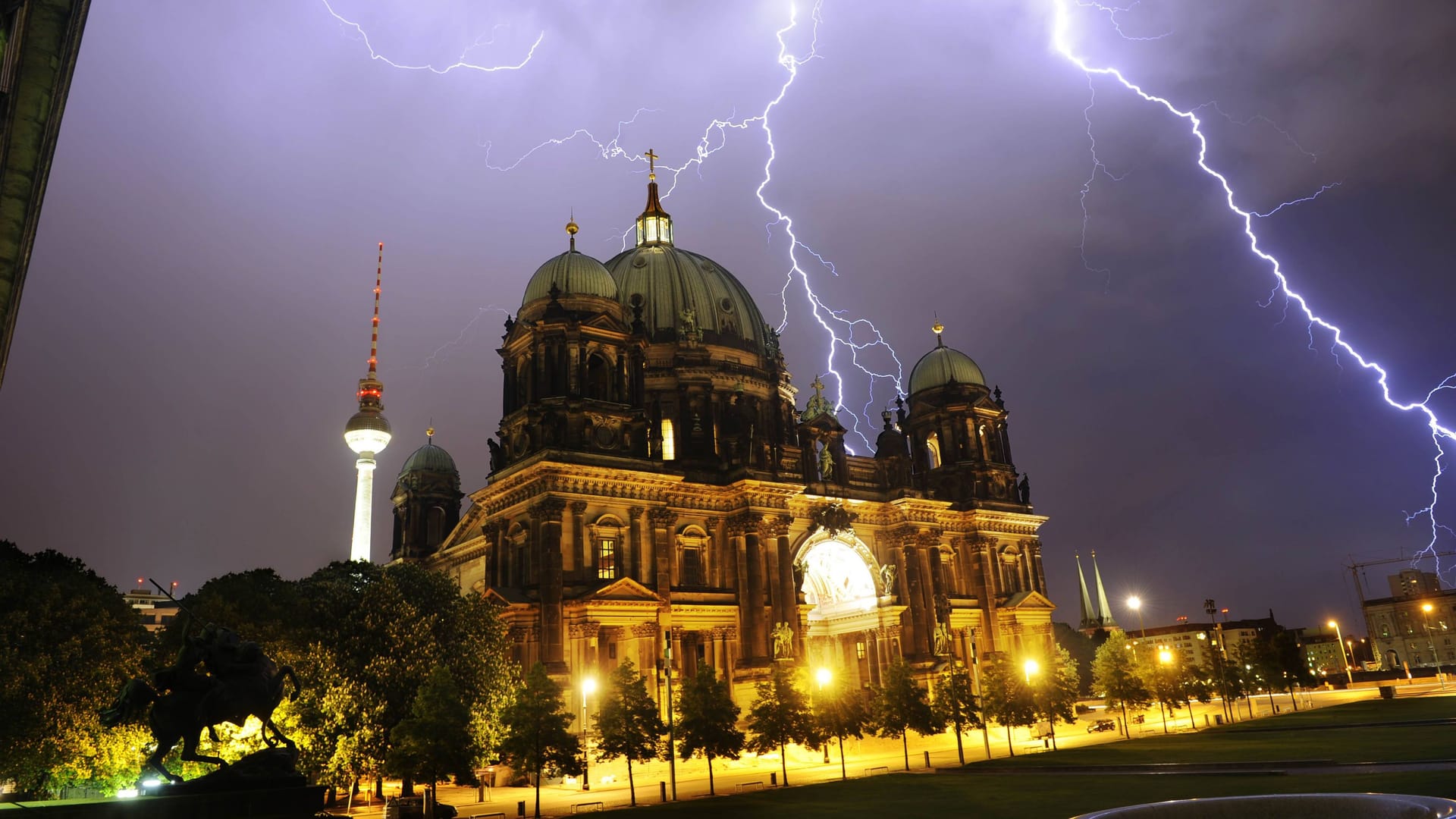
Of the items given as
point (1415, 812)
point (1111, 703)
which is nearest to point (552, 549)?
point (1111, 703)

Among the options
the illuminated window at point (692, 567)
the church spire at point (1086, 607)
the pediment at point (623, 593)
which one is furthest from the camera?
the church spire at point (1086, 607)

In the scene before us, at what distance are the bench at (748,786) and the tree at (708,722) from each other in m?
1.23

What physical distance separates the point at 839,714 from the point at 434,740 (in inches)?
832

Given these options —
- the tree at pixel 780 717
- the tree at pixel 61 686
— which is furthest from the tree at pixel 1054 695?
the tree at pixel 61 686

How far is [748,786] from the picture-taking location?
42156mm

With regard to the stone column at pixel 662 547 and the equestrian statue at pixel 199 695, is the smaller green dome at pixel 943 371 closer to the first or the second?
the stone column at pixel 662 547

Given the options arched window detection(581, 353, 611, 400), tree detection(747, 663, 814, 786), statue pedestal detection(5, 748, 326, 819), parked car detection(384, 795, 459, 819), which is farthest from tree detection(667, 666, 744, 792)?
statue pedestal detection(5, 748, 326, 819)

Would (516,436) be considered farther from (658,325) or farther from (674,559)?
(658,325)

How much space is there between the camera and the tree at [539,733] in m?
38.8

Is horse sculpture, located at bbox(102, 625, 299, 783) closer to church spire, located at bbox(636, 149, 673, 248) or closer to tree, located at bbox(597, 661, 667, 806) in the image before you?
tree, located at bbox(597, 661, 667, 806)

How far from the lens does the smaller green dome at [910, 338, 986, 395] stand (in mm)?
84750

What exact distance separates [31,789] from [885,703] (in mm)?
38233

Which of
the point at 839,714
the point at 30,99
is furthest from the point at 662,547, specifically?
the point at 30,99

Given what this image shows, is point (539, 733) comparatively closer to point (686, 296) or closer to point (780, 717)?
point (780, 717)
